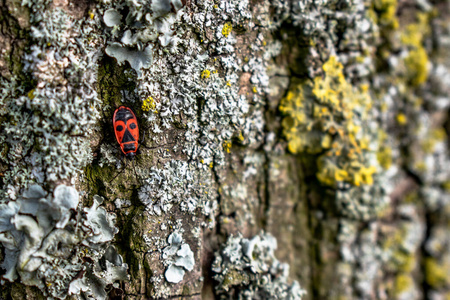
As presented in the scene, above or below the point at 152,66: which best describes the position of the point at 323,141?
below

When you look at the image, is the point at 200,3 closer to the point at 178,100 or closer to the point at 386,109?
the point at 178,100

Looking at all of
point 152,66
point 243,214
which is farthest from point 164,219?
point 152,66

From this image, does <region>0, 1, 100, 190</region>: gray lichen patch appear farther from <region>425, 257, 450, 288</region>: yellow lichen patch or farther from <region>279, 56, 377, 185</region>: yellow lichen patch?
<region>425, 257, 450, 288</region>: yellow lichen patch

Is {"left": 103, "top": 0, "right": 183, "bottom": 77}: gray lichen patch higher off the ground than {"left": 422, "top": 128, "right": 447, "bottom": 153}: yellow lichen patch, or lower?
higher

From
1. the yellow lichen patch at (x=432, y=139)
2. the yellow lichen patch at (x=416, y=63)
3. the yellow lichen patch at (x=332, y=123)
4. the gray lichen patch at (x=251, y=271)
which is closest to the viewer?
the gray lichen patch at (x=251, y=271)

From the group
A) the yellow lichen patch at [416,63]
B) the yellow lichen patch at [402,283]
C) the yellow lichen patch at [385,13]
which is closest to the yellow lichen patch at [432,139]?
the yellow lichen patch at [416,63]

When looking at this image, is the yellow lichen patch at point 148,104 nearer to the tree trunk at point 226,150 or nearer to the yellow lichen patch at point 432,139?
the tree trunk at point 226,150

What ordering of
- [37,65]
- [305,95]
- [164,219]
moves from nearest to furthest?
[37,65]
[164,219]
[305,95]

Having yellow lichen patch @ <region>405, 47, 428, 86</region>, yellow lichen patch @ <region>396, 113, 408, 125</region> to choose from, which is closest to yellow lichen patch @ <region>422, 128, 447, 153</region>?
yellow lichen patch @ <region>396, 113, 408, 125</region>
